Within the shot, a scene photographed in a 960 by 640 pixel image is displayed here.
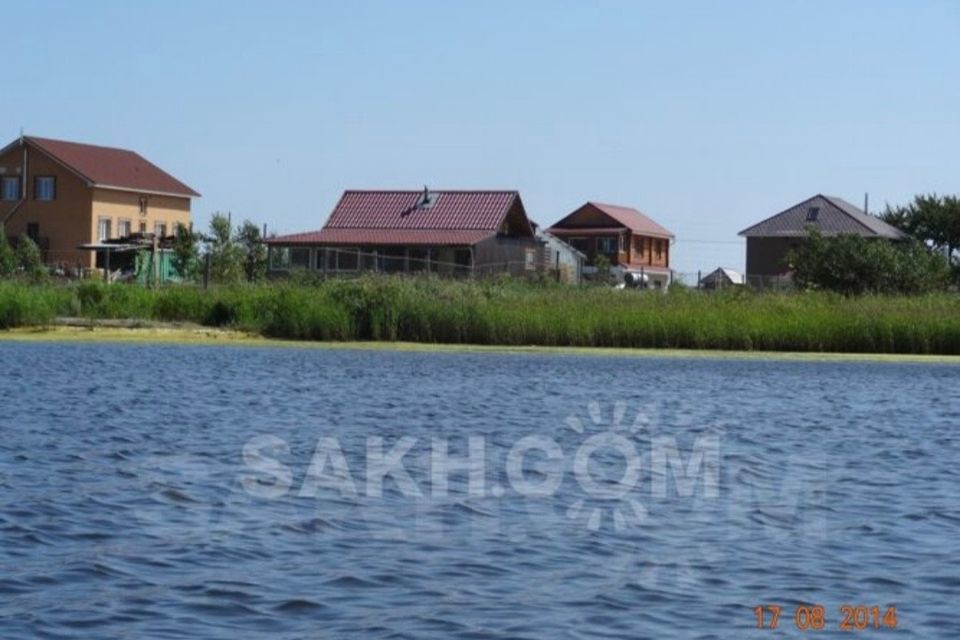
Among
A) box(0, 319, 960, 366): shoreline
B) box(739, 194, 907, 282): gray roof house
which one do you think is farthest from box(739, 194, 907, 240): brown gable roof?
box(0, 319, 960, 366): shoreline

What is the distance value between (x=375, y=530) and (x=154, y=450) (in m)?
5.47

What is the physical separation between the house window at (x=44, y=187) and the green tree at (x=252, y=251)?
8.85 metres

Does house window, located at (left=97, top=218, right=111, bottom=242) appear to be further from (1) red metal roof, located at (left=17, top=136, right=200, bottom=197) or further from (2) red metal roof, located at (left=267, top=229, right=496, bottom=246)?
(2) red metal roof, located at (left=267, top=229, right=496, bottom=246)

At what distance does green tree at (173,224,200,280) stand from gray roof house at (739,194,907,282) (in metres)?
34.8

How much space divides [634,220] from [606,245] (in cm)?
432

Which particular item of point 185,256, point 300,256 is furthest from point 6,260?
point 300,256

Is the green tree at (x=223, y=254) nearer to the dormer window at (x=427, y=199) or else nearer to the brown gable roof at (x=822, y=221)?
the dormer window at (x=427, y=199)

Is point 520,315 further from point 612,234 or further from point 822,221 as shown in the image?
point 612,234

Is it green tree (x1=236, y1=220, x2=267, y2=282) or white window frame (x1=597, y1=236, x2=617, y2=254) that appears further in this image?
white window frame (x1=597, y1=236, x2=617, y2=254)

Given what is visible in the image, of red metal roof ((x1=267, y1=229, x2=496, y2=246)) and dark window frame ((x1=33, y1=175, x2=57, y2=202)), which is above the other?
dark window frame ((x1=33, y1=175, x2=57, y2=202))

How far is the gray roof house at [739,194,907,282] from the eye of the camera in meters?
88.4

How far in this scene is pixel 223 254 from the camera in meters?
67.0

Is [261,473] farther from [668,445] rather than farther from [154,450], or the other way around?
[668,445]

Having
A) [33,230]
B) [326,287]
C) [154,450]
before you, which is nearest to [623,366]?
[326,287]
